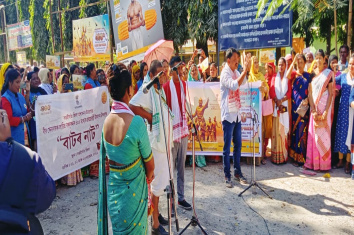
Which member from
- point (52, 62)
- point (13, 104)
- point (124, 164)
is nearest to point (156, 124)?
point (124, 164)

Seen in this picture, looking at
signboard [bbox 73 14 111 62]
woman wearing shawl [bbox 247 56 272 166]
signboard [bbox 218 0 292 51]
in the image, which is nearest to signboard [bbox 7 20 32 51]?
signboard [bbox 73 14 111 62]

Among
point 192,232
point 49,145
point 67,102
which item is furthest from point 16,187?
point 67,102

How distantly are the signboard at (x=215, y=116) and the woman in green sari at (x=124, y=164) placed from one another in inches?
155

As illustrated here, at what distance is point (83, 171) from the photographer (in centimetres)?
578

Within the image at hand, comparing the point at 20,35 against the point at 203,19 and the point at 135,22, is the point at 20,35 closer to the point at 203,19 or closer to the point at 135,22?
the point at 135,22

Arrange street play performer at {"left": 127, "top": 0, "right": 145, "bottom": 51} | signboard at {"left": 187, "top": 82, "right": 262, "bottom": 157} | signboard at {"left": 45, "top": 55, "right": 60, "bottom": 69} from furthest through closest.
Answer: signboard at {"left": 45, "top": 55, "right": 60, "bottom": 69} → street play performer at {"left": 127, "top": 0, "right": 145, "bottom": 51} → signboard at {"left": 187, "top": 82, "right": 262, "bottom": 157}

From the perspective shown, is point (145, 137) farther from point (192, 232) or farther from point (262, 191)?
point (262, 191)

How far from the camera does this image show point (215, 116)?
6.41m

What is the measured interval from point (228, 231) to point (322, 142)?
3.10m

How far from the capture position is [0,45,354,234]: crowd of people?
7.75 feet

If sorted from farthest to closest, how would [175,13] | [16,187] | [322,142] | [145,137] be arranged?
[175,13] < [322,142] < [145,137] < [16,187]

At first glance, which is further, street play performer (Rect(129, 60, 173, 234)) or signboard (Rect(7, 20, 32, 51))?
signboard (Rect(7, 20, 32, 51))

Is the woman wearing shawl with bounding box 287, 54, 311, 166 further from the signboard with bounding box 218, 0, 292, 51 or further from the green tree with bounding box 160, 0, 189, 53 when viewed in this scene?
the green tree with bounding box 160, 0, 189, 53

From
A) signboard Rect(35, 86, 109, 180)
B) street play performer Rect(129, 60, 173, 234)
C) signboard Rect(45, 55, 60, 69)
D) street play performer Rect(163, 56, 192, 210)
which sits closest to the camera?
street play performer Rect(129, 60, 173, 234)
